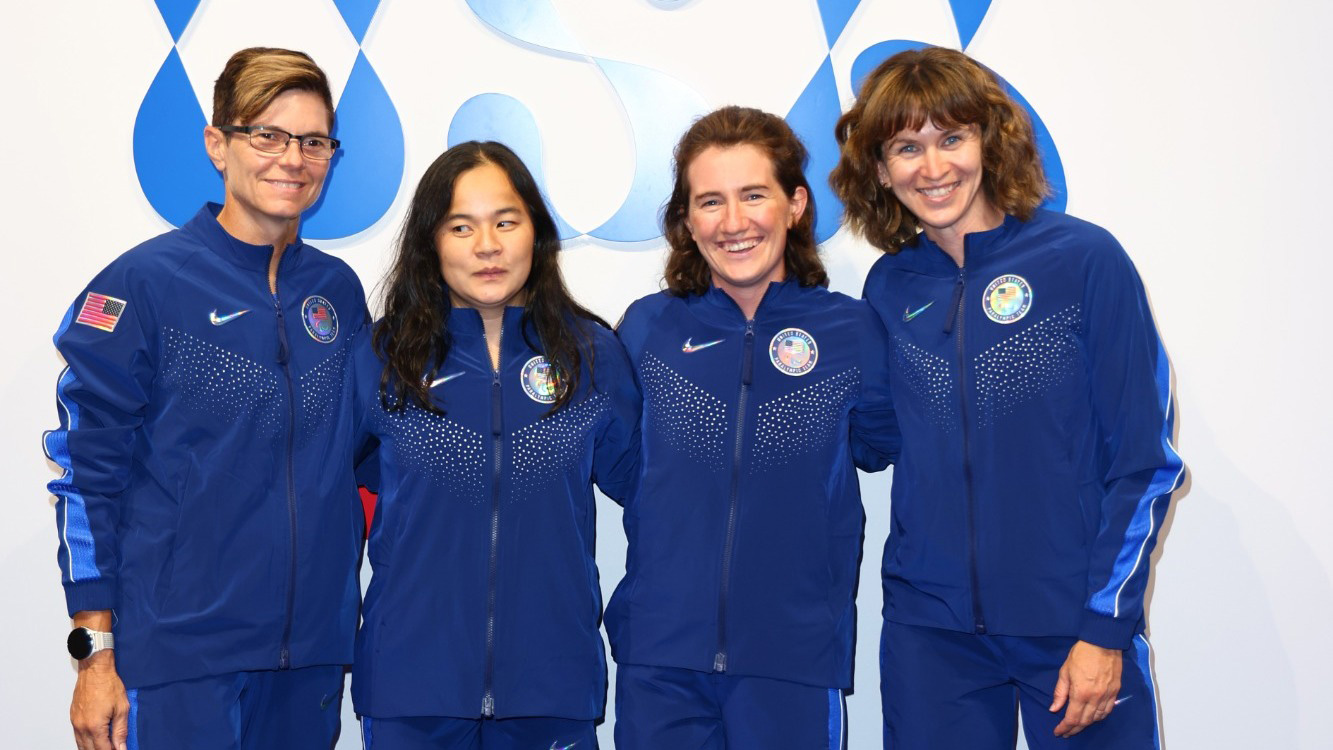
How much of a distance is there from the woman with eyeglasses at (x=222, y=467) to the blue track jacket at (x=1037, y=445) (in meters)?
1.28

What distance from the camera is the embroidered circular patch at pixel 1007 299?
2.38 meters

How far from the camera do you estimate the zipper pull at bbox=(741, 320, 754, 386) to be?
2.50 meters

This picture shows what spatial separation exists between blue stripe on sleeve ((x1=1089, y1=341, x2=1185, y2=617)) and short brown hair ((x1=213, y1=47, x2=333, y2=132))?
1988mm

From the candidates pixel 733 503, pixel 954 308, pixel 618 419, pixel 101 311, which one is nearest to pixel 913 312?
pixel 954 308

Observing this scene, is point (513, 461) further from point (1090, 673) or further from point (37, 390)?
point (37, 390)

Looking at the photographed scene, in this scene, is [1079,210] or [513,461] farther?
[1079,210]

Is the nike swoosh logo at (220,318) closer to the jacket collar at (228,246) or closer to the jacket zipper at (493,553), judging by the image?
the jacket collar at (228,246)

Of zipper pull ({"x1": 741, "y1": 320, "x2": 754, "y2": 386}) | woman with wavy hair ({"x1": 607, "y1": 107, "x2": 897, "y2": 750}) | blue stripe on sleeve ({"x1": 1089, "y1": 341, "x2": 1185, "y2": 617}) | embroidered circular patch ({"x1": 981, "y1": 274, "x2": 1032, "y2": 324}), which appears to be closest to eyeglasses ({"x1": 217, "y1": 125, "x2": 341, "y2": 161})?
woman with wavy hair ({"x1": 607, "y1": 107, "x2": 897, "y2": 750})

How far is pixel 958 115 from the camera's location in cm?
245

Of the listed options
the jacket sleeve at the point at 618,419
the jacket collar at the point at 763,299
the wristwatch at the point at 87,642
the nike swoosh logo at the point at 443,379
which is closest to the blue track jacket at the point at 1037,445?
the jacket collar at the point at 763,299

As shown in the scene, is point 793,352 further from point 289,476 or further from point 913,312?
point 289,476

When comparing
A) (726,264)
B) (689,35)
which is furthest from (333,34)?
(726,264)

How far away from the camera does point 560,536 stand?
8.00 ft

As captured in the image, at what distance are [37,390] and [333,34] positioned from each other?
1.30 m
